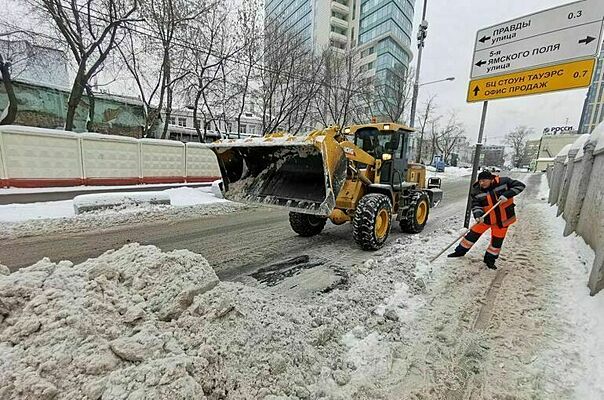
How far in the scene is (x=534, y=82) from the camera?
5.52 m

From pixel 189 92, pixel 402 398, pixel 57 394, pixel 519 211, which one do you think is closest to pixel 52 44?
pixel 189 92

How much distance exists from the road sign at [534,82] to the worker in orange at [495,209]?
93.9 inches

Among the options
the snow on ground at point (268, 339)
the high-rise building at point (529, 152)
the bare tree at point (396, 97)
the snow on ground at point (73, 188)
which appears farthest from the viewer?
the high-rise building at point (529, 152)

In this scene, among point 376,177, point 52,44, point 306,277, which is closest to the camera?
point 306,277

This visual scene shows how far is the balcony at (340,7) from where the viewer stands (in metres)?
48.8

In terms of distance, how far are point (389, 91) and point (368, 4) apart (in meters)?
31.6

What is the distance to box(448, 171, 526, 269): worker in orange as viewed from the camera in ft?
14.3

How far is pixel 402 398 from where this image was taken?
1.99 m

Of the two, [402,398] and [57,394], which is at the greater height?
[57,394]

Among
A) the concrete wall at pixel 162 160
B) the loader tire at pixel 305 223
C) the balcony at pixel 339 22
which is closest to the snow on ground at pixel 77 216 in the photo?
the loader tire at pixel 305 223

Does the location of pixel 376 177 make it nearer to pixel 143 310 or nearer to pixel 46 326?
pixel 143 310

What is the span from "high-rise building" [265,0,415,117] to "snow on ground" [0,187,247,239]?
138ft

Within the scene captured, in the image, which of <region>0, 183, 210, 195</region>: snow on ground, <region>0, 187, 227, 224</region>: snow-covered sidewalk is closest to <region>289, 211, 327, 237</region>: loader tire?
<region>0, 187, 227, 224</region>: snow-covered sidewalk

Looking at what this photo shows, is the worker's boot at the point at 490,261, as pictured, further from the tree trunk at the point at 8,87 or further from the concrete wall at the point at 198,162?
the tree trunk at the point at 8,87
